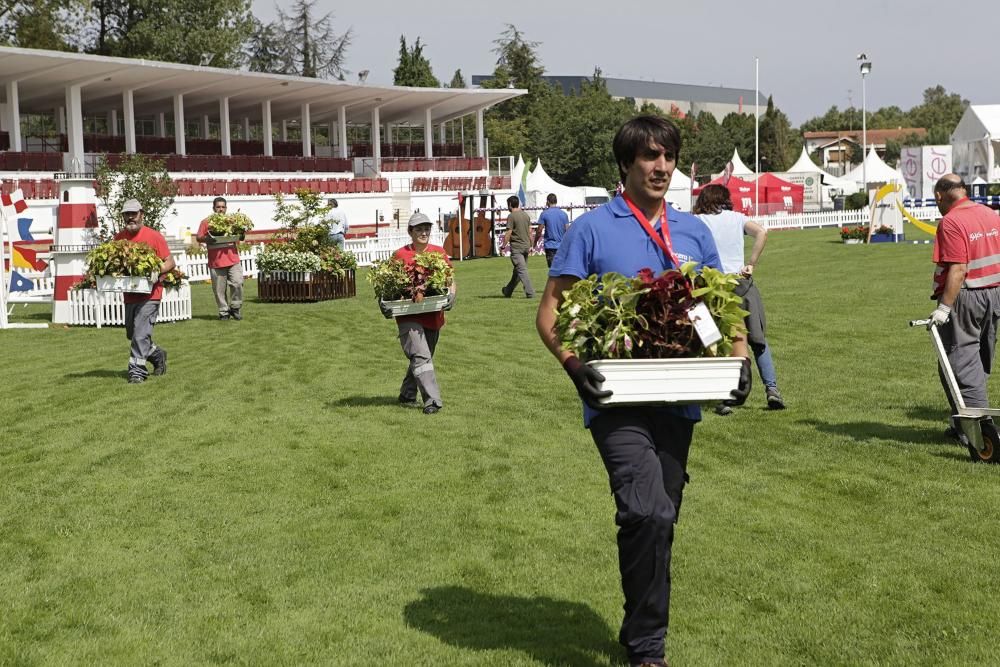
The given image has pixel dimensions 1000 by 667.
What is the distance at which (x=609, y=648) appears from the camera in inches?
203

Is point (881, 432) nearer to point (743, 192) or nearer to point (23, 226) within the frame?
point (23, 226)

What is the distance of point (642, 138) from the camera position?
481 centimetres

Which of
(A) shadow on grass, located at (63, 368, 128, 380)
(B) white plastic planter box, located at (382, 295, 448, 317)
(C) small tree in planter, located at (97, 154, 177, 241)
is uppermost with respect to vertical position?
(C) small tree in planter, located at (97, 154, 177, 241)

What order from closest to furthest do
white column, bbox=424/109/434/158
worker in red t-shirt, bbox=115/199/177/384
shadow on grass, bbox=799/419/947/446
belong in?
1. shadow on grass, bbox=799/419/947/446
2. worker in red t-shirt, bbox=115/199/177/384
3. white column, bbox=424/109/434/158

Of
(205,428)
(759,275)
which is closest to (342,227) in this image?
(759,275)

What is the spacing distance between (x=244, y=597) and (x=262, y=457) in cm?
330

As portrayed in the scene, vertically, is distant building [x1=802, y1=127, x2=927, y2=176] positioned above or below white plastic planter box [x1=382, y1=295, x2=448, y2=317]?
above

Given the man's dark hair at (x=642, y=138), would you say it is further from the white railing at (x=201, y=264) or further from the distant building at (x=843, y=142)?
the distant building at (x=843, y=142)

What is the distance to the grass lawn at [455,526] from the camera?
536 centimetres

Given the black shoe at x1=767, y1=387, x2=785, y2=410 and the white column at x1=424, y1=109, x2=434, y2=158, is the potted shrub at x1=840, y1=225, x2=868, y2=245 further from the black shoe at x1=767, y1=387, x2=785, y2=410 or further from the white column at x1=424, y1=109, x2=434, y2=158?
the white column at x1=424, y1=109, x2=434, y2=158

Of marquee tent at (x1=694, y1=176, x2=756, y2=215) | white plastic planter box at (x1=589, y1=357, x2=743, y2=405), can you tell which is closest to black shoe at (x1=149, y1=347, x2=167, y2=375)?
white plastic planter box at (x1=589, y1=357, x2=743, y2=405)

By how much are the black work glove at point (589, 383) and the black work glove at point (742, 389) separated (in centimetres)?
50

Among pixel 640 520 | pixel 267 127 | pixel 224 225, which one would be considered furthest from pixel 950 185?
pixel 267 127

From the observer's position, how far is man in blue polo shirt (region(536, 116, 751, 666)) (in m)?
4.71
